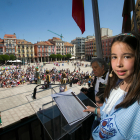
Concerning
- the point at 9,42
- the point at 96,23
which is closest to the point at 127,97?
Answer: the point at 96,23

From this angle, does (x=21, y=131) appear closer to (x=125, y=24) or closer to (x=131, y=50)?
(x=131, y=50)

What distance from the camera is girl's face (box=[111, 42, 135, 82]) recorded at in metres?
0.55

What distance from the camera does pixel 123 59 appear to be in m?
0.57

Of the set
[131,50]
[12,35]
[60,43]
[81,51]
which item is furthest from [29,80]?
[81,51]

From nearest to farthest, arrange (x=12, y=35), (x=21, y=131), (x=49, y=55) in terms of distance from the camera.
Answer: (x=21, y=131) → (x=12, y=35) → (x=49, y=55)

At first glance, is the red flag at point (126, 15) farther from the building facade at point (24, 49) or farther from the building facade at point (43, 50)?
the building facade at point (43, 50)

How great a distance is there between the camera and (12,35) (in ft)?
117

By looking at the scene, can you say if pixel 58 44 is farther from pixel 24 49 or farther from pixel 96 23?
pixel 96 23

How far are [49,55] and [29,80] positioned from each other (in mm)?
33749

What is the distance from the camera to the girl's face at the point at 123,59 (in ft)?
1.81

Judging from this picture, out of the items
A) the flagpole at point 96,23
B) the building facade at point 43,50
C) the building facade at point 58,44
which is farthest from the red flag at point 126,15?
the building facade at point 58,44

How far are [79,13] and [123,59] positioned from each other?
2.07m

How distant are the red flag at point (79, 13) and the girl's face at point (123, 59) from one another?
195cm

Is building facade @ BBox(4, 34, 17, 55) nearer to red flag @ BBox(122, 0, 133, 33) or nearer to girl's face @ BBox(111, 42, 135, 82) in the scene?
red flag @ BBox(122, 0, 133, 33)
